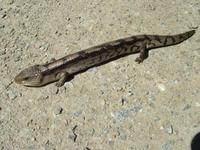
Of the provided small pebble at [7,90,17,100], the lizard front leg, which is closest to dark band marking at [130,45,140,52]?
the lizard front leg

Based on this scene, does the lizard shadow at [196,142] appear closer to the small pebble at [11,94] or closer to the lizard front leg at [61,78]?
the lizard front leg at [61,78]

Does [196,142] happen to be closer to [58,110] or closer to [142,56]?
[142,56]

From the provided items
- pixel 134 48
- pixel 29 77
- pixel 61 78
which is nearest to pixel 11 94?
pixel 29 77

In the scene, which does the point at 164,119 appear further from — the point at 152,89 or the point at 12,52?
the point at 12,52

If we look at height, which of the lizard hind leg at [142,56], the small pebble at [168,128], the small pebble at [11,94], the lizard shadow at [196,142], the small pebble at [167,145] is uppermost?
the small pebble at [11,94]

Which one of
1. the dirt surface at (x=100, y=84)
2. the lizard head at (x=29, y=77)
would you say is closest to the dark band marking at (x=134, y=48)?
the dirt surface at (x=100, y=84)

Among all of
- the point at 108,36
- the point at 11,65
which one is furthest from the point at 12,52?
the point at 108,36
